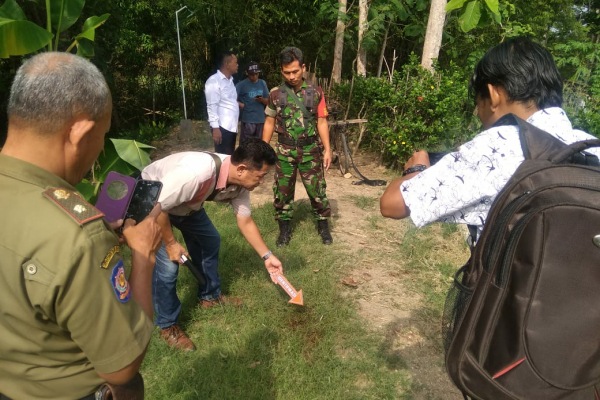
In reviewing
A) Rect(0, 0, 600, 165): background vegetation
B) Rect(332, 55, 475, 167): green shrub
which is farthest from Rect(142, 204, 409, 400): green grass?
Rect(0, 0, 600, 165): background vegetation

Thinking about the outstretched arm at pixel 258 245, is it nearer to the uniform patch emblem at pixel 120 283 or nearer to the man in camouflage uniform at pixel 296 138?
the man in camouflage uniform at pixel 296 138

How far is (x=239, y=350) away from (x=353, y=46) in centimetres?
823

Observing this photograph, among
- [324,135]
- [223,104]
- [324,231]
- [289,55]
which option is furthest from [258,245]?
[223,104]

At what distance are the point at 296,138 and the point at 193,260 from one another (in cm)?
182

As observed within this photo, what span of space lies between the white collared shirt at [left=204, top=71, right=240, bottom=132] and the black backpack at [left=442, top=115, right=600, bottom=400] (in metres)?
5.71

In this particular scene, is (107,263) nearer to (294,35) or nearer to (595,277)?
(595,277)

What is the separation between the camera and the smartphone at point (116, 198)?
1.66m

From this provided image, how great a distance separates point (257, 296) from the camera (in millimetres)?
3834

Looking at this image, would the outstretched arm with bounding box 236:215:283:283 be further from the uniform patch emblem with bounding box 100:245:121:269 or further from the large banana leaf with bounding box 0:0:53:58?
the uniform patch emblem with bounding box 100:245:121:269

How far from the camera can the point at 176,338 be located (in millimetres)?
3250

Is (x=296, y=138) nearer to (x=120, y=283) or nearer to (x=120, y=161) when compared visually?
(x=120, y=161)

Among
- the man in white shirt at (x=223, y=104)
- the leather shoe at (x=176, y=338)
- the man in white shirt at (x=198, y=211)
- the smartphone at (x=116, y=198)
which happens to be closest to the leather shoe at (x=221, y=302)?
the man in white shirt at (x=198, y=211)

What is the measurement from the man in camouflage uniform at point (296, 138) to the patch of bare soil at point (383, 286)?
57cm

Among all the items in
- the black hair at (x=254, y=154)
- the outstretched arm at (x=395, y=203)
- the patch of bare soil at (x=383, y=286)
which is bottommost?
the patch of bare soil at (x=383, y=286)
